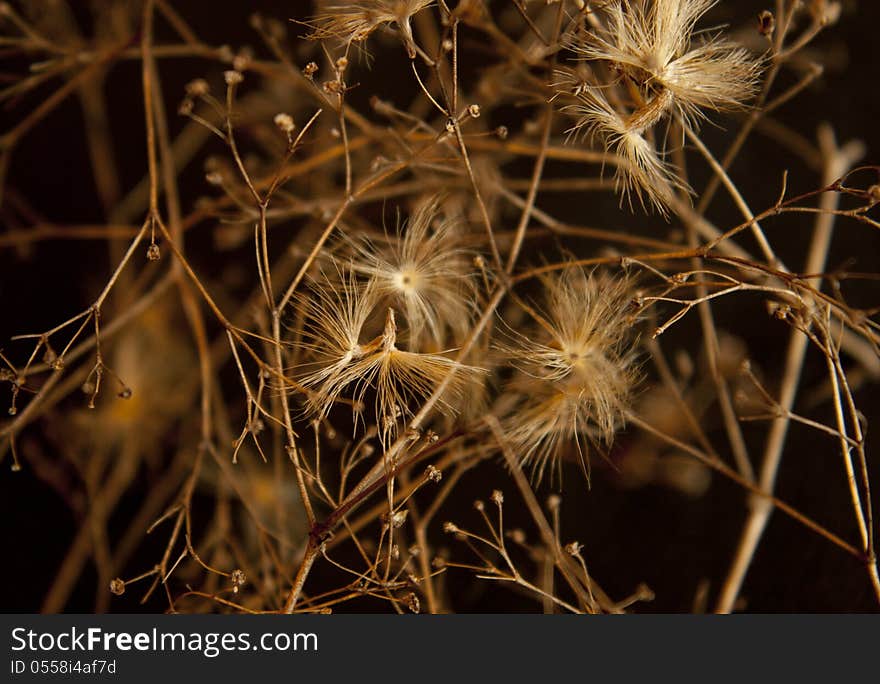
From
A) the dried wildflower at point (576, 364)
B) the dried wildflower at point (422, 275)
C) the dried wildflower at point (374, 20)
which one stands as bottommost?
the dried wildflower at point (576, 364)

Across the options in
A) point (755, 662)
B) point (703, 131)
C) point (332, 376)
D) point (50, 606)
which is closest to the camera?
point (332, 376)

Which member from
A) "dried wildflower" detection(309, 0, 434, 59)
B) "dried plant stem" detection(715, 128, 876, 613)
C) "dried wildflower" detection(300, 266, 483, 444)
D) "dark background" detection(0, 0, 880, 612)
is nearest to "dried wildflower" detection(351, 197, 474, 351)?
"dried wildflower" detection(300, 266, 483, 444)

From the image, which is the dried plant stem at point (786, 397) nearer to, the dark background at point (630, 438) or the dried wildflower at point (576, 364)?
the dark background at point (630, 438)

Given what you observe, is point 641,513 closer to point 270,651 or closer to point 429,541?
point 429,541

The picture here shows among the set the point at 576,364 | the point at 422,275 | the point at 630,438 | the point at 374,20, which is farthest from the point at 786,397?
the point at 374,20

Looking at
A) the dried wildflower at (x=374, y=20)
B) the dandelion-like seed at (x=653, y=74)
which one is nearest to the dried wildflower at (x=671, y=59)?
the dandelion-like seed at (x=653, y=74)

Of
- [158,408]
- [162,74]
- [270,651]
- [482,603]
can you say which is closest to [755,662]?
[482,603]
